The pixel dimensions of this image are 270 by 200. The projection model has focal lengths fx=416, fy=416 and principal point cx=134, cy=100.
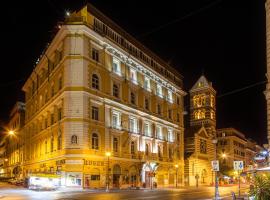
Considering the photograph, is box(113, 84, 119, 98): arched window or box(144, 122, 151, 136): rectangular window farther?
box(144, 122, 151, 136): rectangular window

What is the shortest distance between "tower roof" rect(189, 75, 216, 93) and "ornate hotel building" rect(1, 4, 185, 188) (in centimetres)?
3331

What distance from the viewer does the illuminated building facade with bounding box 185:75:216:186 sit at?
88.6 metres

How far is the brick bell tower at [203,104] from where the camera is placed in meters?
109

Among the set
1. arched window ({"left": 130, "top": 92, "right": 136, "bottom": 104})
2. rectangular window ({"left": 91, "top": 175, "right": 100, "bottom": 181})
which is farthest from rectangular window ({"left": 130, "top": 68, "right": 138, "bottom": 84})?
rectangular window ({"left": 91, "top": 175, "right": 100, "bottom": 181})

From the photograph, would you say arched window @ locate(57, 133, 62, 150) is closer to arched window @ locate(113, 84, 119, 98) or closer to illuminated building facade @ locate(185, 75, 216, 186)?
arched window @ locate(113, 84, 119, 98)

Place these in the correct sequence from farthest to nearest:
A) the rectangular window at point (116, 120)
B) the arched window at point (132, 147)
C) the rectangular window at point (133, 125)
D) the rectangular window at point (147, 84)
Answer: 1. the rectangular window at point (147, 84)
2. the rectangular window at point (133, 125)
3. the arched window at point (132, 147)
4. the rectangular window at point (116, 120)

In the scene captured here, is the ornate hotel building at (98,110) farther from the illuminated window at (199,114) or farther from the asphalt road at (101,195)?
the illuminated window at (199,114)

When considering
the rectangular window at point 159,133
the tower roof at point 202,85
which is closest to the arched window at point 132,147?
the rectangular window at point 159,133

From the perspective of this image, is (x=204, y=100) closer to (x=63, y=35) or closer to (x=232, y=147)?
(x=232, y=147)

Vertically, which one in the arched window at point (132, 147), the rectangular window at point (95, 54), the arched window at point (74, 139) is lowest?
the arched window at point (132, 147)

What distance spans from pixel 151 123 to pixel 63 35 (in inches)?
922

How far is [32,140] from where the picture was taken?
249 feet

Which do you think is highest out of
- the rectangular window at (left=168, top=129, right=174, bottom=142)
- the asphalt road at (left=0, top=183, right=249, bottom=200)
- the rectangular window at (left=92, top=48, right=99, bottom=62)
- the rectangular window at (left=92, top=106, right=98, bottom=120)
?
the rectangular window at (left=92, top=48, right=99, bottom=62)

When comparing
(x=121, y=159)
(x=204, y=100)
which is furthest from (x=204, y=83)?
(x=121, y=159)
